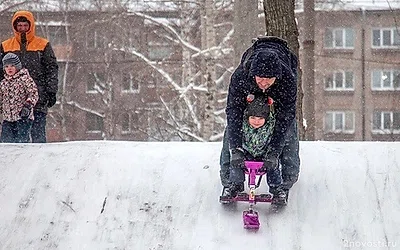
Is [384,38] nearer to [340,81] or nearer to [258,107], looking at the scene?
[340,81]

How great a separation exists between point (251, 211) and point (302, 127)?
3564mm

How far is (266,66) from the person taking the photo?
15.8 feet

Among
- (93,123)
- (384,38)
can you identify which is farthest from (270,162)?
(384,38)

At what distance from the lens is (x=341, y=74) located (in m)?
30.7

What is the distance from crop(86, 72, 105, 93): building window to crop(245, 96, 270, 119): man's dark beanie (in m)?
22.2

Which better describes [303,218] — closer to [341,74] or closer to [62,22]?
[62,22]

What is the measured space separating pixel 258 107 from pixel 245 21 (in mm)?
6318

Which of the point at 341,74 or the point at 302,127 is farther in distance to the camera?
the point at 341,74

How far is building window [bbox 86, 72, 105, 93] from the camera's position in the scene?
27219 mm

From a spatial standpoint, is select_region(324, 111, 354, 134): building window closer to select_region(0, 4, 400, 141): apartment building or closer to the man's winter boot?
select_region(0, 4, 400, 141): apartment building

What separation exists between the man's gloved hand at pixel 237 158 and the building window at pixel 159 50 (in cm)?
2080

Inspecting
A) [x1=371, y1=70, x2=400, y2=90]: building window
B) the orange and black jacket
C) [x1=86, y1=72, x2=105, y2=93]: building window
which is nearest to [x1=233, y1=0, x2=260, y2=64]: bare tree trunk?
the orange and black jacket

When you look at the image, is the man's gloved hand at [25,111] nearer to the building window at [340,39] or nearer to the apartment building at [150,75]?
the apartment building at [150,75]

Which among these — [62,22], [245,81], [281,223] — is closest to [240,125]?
[245,81]
